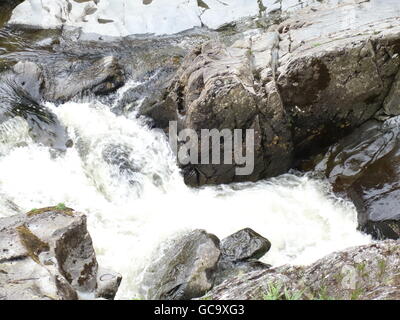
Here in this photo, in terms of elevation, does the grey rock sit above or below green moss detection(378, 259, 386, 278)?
below

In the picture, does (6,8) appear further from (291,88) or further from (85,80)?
(291,88)

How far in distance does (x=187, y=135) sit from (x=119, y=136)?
1.88 m

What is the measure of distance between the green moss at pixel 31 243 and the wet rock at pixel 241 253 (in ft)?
8.86

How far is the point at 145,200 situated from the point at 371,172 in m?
4.61

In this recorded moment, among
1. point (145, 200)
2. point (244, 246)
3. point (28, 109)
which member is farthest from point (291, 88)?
point (28, 109)

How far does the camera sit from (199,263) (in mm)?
6598

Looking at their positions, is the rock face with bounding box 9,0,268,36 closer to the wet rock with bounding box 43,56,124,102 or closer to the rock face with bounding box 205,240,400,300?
the wet rock with bounding box 43,56,124,102

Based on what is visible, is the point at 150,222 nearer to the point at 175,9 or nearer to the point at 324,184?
the point at 324,184

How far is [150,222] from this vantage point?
27.2 ft

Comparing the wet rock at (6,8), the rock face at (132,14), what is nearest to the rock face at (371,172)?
the rock face at (132,14)

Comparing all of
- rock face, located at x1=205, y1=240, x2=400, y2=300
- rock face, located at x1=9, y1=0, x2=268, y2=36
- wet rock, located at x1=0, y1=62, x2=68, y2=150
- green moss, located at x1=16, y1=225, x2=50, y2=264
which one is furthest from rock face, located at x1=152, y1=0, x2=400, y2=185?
rock face, located at x1=9, y1=0, x2=268, y2=36

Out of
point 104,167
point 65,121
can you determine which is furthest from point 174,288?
point 65,121

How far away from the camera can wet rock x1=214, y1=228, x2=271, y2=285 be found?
682 cm

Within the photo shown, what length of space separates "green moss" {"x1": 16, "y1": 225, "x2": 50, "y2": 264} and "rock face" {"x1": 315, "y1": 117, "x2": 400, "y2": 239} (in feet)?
18.2
